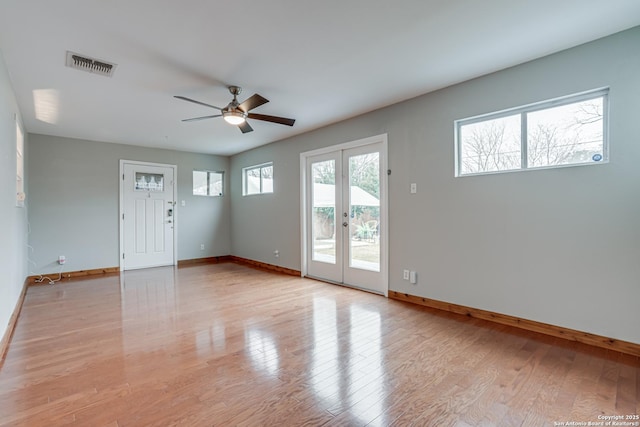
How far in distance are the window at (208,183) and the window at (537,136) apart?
555 cm

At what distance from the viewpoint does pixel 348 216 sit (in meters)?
4.60

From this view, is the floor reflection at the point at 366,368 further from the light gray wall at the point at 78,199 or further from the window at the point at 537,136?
the light gray wall at the point at 78,199

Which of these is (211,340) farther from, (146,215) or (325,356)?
(146,215)

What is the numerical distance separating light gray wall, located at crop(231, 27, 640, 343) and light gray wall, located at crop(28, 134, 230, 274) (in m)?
4.71

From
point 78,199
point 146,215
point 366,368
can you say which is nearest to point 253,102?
point 366,368

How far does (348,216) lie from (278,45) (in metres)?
2.64

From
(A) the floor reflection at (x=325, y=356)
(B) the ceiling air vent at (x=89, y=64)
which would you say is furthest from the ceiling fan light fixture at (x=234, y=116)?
(A) the floor reflection at (x=325, y=356)

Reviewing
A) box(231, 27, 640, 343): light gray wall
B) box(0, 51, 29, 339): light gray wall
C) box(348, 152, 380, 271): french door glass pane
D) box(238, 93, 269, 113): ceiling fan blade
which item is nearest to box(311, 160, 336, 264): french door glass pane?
box(348, 152, 380, 271): french door glass pane

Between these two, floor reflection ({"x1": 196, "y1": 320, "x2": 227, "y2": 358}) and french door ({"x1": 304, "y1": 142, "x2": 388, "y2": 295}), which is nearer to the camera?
floor reflection ({"x1": 196, "y1": 320, "x2": 227, "y2": 358})

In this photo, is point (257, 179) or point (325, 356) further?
point (257, 179)

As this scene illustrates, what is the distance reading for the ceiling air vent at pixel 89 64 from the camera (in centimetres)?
270

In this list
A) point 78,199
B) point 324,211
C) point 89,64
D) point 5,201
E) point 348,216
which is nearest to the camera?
point 5,201

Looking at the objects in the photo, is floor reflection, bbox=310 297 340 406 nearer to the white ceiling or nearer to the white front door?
the white ceiling

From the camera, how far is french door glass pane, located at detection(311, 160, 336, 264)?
15.9 feet
